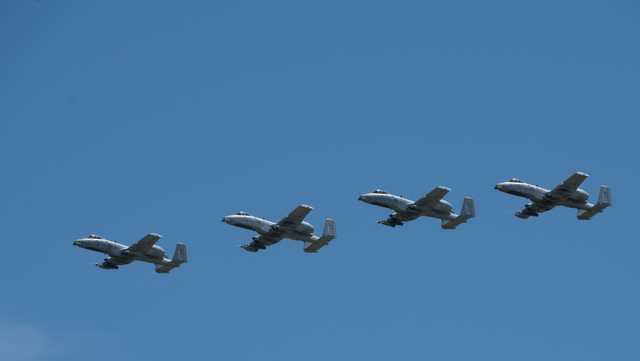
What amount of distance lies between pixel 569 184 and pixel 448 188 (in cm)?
1455

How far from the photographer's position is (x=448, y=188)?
200 meters

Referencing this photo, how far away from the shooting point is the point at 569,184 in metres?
199
